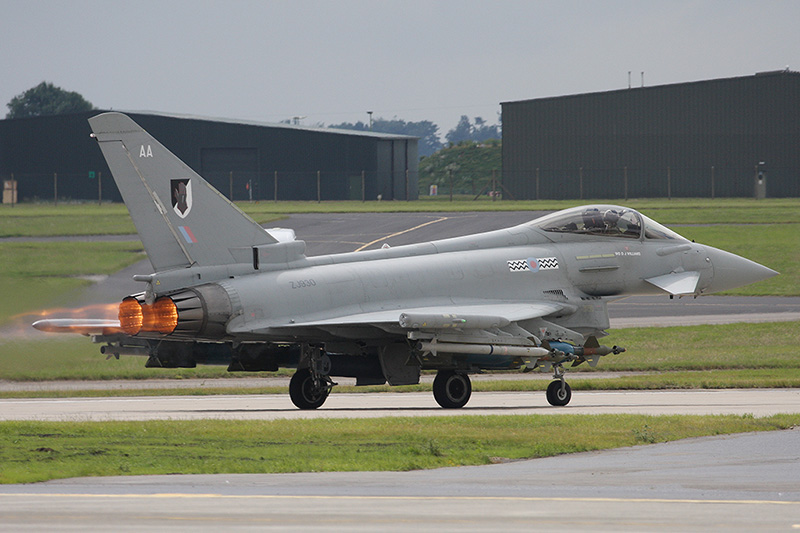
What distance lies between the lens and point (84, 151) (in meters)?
93.1

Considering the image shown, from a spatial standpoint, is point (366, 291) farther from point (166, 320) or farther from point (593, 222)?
point (593, 222)

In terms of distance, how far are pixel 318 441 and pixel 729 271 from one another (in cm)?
1158

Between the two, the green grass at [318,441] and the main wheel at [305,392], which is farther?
the main wheel at [305,392]

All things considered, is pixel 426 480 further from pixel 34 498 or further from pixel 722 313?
pixel 722 313

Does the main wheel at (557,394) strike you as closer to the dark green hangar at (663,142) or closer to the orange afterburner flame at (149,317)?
the orange afterburner flame at (149,317)

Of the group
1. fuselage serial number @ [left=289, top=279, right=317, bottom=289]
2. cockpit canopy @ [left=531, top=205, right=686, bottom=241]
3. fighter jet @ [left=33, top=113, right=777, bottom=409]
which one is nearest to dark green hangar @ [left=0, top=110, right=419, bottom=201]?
cockpit canopy @ [left=531, top=205, right=686, bottom=241]

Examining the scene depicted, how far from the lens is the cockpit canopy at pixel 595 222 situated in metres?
22.9

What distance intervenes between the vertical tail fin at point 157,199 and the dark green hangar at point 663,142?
225 ft

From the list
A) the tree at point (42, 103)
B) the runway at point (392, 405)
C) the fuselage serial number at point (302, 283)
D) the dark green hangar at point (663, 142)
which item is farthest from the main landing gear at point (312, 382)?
the tree at point (42, 103)

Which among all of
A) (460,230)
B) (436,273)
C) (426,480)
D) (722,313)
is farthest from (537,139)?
(426,480)

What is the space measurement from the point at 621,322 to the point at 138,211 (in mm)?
20138

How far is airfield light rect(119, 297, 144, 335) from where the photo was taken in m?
18.9

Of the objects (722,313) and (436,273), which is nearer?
(436,273)

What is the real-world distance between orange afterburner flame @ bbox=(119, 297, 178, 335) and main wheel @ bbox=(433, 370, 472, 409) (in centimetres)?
506
